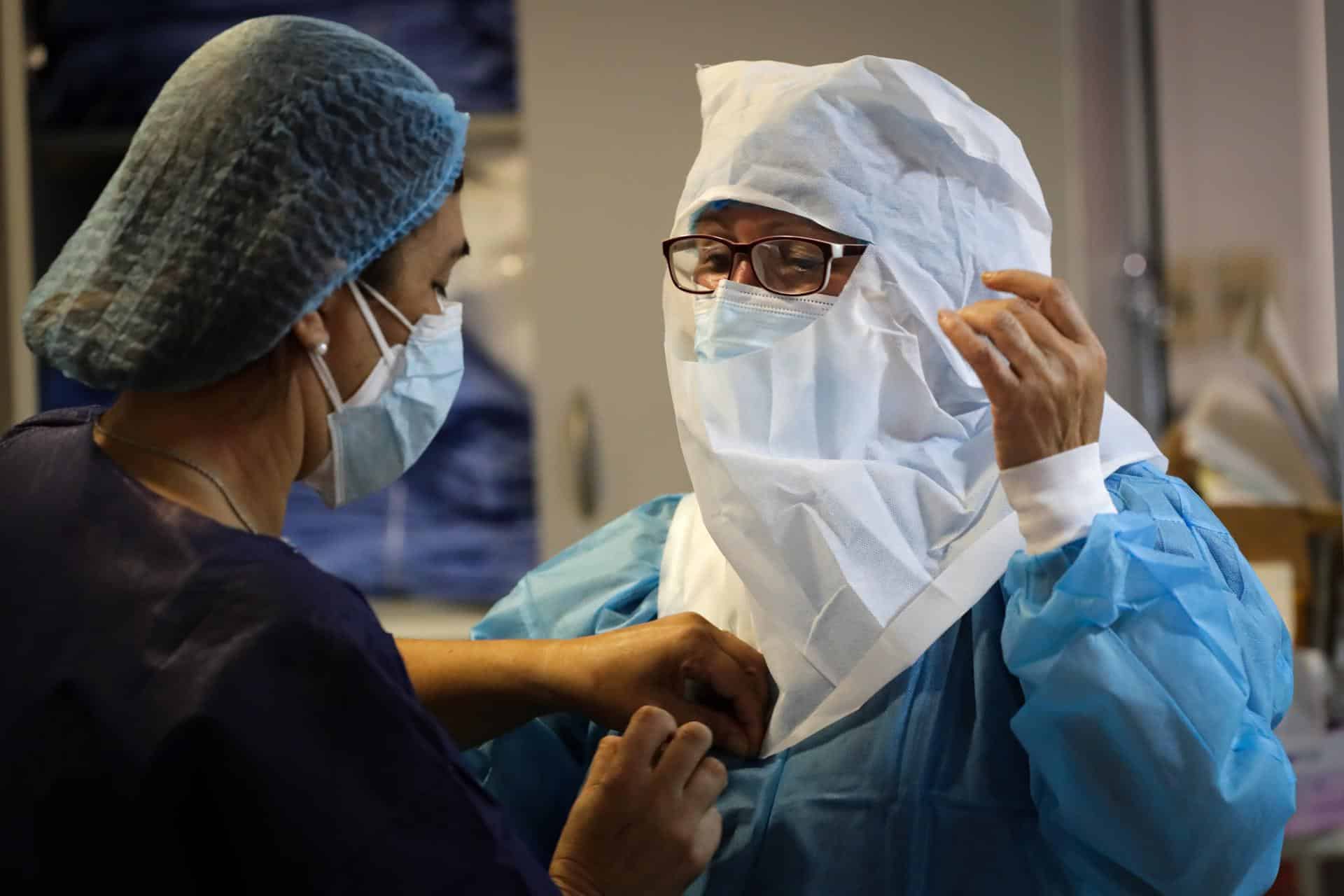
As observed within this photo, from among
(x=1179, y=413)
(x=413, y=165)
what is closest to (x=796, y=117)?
(x=413, y=165)

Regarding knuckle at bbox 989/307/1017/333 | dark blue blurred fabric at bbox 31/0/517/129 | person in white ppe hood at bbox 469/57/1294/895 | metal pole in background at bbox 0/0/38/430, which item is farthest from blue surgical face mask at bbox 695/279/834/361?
metal pole in background at bbox 0/0/38/430

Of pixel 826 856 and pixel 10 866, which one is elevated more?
pixel 10 866

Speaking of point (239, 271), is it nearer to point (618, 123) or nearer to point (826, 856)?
point (826, 856)

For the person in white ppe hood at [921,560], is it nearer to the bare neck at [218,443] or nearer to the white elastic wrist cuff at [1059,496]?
the white elastic wrist cuff at [1059,496]

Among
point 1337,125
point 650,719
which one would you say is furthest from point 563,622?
point 1337,125

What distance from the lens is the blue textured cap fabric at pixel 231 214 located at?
0.86 meters

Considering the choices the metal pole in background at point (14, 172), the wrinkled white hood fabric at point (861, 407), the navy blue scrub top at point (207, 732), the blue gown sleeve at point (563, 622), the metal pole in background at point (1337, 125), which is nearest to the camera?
the navy blue scrub top at point (207, 732)

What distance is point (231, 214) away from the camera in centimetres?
86

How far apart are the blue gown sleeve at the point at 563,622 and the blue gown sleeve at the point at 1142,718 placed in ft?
1.46

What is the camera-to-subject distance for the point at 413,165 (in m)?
0.93

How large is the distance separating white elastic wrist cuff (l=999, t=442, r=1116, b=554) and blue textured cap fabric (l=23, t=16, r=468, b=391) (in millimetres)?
514

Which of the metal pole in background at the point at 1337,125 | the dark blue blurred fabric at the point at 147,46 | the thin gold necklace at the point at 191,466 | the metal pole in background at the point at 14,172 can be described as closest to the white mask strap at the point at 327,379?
the thin gold necklace at the point at 191,466

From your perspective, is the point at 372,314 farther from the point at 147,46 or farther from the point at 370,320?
the point at 147,46

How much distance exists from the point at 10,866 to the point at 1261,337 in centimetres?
224
